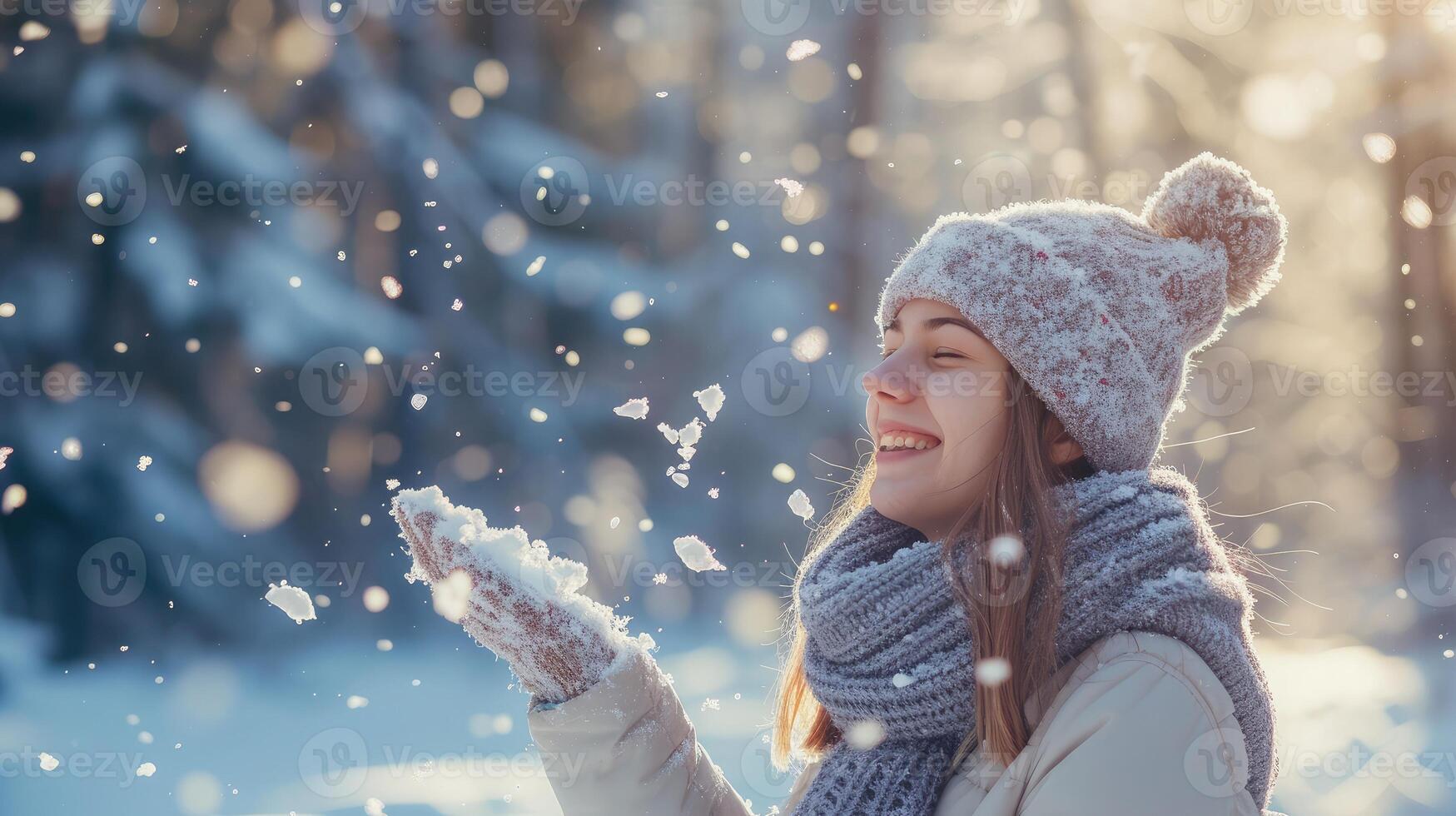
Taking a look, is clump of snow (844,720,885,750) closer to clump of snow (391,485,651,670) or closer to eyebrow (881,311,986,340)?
clump of snow (391,485,651,670)

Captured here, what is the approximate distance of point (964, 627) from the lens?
1.63 m

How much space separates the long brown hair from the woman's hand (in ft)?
2.26

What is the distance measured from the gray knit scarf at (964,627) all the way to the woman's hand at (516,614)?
448 millimetres

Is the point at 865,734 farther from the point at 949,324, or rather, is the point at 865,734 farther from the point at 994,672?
the point at 949,324

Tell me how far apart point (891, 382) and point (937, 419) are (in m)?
0.11

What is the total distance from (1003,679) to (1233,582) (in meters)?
0.46

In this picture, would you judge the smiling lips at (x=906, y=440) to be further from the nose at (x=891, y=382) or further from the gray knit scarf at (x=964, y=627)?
the gray knit scarf at (x=964, y=627)

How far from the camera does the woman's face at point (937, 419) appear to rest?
1.78 metres

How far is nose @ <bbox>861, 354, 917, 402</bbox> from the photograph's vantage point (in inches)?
71.5

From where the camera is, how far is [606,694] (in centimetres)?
181

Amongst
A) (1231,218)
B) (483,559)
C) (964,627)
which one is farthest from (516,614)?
(1231,218)

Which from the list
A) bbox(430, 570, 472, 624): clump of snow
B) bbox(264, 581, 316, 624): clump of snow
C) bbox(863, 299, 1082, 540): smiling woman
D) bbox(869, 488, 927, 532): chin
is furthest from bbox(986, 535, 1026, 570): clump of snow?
bbox(264, 581, 316, 624): clump of snow

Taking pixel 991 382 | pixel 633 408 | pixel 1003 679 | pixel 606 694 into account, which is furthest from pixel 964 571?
pixel 633 408

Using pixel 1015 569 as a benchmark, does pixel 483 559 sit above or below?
below
